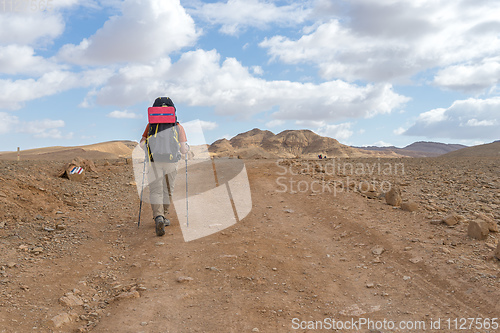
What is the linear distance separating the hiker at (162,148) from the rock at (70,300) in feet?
9.84

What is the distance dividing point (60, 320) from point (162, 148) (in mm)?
4362

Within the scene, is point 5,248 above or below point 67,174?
below

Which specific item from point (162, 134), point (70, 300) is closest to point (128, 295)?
point (70, 300)

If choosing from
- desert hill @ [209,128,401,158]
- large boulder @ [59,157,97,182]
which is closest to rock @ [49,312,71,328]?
large boulder @ [59,157,97,182]

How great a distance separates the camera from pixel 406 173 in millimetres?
16047

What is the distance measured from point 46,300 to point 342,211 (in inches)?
278

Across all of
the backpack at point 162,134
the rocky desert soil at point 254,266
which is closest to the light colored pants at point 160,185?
the backpack at point 162,134

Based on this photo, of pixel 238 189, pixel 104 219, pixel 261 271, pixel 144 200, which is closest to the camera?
pixel 261 271

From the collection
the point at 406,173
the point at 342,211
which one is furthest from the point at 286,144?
the point at 342,211

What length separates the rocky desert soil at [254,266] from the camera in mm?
4715

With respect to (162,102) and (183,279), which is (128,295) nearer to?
(183,279)

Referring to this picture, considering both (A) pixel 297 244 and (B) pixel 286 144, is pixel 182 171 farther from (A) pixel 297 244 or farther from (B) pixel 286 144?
(B) pixel 286 144

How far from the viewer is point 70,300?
16.9ft

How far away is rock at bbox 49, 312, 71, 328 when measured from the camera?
4.56 meters
